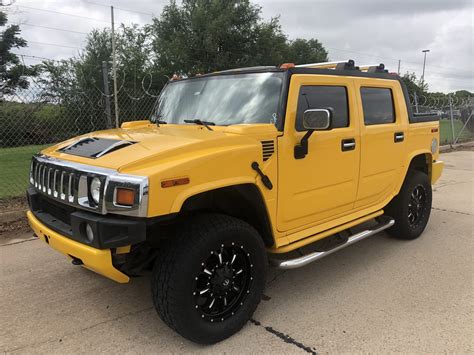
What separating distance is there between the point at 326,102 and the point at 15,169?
6.93 m

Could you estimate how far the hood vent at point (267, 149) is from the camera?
3.12m

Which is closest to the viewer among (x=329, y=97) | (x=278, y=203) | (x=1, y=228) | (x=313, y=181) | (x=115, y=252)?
(x=115, y=252)

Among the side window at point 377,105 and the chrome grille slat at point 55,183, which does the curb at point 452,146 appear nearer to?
the side window at point 377,105

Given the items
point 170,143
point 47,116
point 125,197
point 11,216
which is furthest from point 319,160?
point 47,116

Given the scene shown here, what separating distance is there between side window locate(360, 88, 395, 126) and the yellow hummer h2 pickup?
0.02 meters

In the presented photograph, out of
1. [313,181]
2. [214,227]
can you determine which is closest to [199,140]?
[214,227]

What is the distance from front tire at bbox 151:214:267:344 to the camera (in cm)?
269

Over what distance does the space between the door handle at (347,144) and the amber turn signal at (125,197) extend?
2.08 meters

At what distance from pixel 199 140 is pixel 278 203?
825 mm

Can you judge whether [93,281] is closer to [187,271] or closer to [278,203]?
[187,271]

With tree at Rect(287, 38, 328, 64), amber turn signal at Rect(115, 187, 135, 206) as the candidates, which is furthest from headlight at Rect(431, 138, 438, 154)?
tree at Rect(287, 38, 328, 64)

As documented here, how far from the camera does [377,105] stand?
441cm

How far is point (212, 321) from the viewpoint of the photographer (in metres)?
2.91

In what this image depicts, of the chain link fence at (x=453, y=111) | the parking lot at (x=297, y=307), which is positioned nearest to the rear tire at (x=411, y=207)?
the parking lot at (x=297, y=307)
